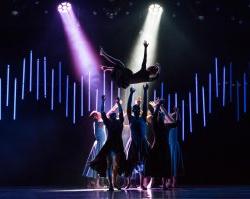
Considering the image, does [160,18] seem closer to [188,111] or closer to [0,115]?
[188,111]

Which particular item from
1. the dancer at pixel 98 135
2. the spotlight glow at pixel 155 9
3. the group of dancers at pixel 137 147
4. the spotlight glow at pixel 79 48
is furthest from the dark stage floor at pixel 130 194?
the spotlight glow at pixel 155 9

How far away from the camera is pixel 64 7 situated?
10.7 metres

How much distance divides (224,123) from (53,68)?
4.03 m

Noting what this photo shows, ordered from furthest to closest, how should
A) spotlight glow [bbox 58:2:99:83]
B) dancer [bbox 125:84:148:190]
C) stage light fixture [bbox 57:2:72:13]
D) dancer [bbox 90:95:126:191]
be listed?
spotlight glow [bbox 58:2:99:83] → stage light fixture [bbox 57:2:72:13] → dancer [bbox 125:84:148:190] → dancer [bbox 90:95:126:191]

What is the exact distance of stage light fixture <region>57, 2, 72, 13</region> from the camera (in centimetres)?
1073

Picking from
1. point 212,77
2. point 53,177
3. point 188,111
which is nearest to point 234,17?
point 212,77

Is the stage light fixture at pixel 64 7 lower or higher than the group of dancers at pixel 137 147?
higher

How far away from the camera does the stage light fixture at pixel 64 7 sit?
10.7 meters

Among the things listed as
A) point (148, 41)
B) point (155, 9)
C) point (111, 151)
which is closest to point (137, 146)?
point (111, 151)

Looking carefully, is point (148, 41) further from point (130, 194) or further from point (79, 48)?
point (130, 194)

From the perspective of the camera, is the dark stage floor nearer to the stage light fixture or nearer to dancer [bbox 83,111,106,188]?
dancer [bbox 83,111,106,188]

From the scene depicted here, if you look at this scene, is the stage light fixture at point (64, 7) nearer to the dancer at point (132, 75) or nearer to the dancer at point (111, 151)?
the dancer at point (132, 75)

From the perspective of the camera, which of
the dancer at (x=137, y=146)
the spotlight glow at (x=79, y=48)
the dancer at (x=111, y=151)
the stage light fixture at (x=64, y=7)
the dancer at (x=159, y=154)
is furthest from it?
the spotlight glow at (x=79, y=48)

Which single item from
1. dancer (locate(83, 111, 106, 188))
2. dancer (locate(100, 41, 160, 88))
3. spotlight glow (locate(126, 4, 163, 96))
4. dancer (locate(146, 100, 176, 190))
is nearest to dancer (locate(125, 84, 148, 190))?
dancer (locate(146, 100, 176, 190))
